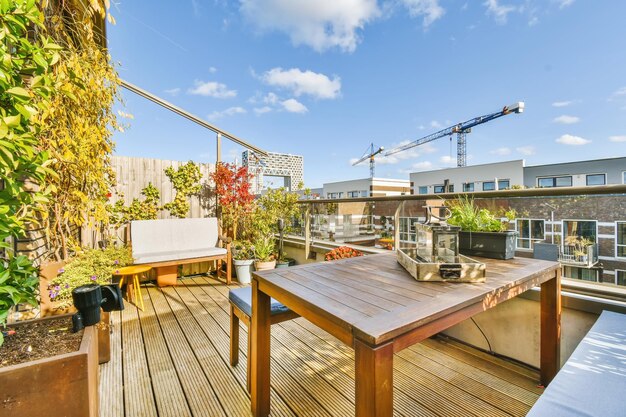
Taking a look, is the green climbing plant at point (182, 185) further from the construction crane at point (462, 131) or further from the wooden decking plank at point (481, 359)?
the construction crane at point (462, 131)

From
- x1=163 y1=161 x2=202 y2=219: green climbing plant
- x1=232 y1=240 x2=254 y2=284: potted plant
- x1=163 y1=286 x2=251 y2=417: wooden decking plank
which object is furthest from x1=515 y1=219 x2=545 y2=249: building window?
x1=163 y1=161 x2=202 y2=219: green climbing plant

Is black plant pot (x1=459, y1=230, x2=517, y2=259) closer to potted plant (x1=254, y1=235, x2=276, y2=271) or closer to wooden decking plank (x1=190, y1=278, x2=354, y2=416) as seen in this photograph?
wooden decking plank (x1=190, y1=278, x2=354, y2=416)

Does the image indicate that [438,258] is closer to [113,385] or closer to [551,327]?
[551,327]

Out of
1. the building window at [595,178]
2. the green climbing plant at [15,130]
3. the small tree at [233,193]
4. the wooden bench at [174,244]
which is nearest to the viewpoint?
the green climbing plant at [15,130]

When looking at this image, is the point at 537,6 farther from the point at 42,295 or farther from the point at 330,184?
the point at 330,184

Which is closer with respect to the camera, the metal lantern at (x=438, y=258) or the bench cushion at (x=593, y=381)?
the bench cushion at (x=593, y=381)

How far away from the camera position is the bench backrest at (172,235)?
389 cm

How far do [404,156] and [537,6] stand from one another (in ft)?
129

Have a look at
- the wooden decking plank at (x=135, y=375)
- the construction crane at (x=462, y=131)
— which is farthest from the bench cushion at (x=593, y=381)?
the construction crane at (x=462, y=131)

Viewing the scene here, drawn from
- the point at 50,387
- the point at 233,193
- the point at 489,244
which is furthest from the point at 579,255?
the point at 233,193

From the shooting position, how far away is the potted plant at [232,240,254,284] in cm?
419

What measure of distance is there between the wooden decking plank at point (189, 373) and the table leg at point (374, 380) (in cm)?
120

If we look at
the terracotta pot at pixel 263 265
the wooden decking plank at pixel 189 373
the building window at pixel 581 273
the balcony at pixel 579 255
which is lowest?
the wooden decking plank at pixel 189 373

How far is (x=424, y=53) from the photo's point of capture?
431 inches
